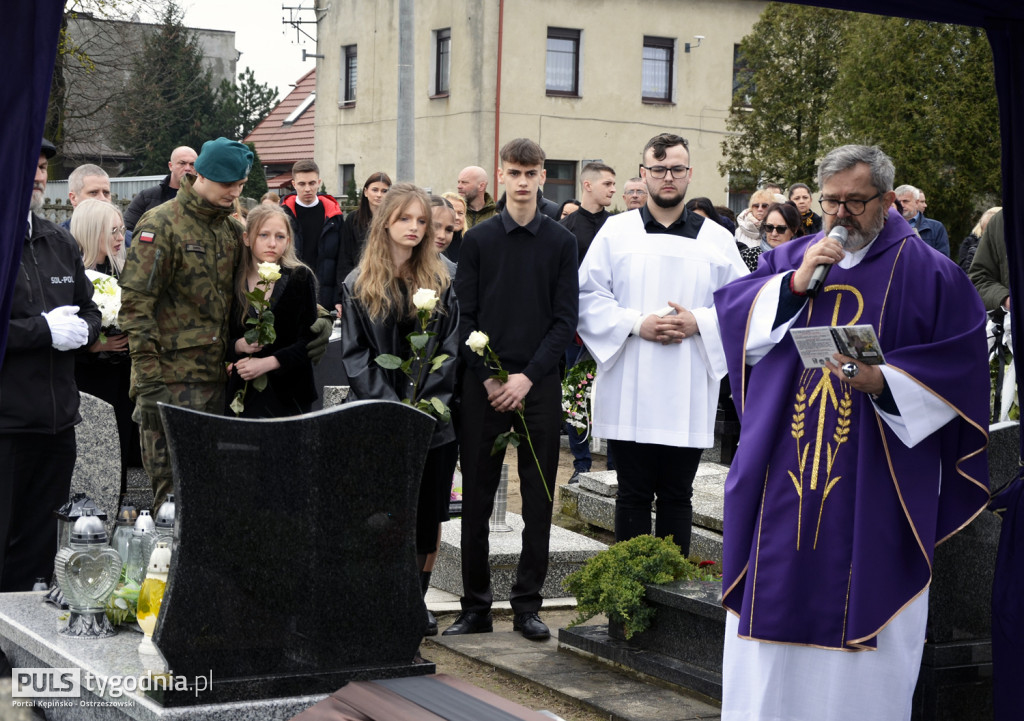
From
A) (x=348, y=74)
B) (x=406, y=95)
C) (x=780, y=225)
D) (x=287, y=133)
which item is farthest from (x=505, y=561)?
(x=287, y=133)

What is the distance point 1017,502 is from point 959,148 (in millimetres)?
20544

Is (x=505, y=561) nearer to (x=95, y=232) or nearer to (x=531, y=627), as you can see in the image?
(x=531, y=627)

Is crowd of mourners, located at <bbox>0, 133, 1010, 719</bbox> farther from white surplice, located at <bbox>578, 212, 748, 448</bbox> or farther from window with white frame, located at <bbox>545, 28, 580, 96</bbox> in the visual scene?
window with white frame, located at <bbox>545, 28, 580, 96</bbox>

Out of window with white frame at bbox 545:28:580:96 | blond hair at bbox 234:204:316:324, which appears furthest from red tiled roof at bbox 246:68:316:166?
blond hair at bbox 234:204:316:324

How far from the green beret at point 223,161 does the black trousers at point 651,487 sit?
223 cm

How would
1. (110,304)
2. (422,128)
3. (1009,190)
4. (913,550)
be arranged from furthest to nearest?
(422,128)
(110,304)
(1009,190)
(913,550)

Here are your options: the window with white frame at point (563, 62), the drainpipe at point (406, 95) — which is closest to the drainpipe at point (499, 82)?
the window with white frame at point (563, 62)

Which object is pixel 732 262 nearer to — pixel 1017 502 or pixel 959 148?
pixel 1017 502

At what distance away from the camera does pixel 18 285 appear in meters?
5.98

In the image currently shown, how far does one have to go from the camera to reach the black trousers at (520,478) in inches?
256

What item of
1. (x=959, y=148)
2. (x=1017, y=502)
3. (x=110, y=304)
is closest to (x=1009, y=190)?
(x=1017, y=502)

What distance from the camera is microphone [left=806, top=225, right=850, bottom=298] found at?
462 cm

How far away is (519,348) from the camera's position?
646 cm

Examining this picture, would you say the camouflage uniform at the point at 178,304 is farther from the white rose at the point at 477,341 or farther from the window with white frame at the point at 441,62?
the window with white frame at the point at 441,62
